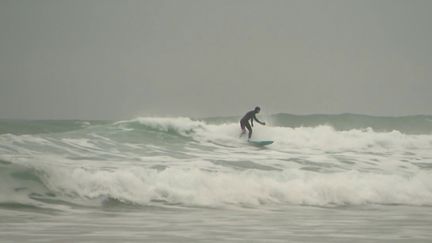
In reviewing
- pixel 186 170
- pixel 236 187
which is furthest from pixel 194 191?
pixel 186 170

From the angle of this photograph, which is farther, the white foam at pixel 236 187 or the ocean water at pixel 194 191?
the white foam at pixel 236 187

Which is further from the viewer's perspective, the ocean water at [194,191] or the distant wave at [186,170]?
the distant wave at [186,170]

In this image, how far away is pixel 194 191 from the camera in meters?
10.9

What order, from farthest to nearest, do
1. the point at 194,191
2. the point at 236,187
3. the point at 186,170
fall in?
1. the point at 186,170
2. the point at 236,187
3. the point at 194,191

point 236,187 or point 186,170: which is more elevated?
point 186,170

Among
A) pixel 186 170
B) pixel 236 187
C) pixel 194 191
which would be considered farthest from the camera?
pixel 186 170

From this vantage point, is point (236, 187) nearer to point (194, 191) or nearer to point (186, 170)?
point (194, 191)

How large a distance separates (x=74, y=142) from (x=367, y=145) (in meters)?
10.5

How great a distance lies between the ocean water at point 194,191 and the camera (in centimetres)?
744

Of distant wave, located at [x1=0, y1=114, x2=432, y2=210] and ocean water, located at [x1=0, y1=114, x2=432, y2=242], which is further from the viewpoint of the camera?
distant wave, located at [x1=0, y1=114, x2=432, y2=210]

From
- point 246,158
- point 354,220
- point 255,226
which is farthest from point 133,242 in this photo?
point 246,158

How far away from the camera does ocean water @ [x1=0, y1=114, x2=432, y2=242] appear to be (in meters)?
7.44

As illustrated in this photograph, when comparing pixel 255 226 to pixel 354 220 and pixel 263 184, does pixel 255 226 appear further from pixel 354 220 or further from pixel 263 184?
pixel 263 184

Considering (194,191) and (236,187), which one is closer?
(194,191)
